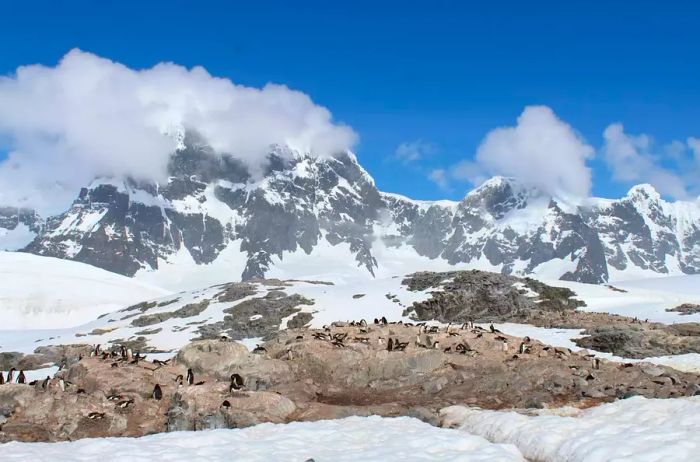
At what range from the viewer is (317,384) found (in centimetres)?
2812

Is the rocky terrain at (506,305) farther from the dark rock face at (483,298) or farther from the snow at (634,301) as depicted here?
the snow at (634,301)

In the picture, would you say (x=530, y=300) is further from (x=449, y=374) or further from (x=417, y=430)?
(x=417, y=430)

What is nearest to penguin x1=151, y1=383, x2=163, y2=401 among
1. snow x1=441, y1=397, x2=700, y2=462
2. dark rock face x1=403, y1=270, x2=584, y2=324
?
snow x1=441, y1=397, x2=700, y2=462

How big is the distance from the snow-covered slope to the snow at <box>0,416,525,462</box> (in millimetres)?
116347

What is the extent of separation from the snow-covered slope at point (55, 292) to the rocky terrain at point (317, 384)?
107 meters

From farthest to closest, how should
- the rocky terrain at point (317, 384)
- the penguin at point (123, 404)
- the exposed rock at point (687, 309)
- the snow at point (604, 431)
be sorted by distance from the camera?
1. the exposed rock at point (687, 309)
2. the penguin at point (123, 404)
3. the rocky terrain at point (317, 384)
4. the snow at point (604, 431)


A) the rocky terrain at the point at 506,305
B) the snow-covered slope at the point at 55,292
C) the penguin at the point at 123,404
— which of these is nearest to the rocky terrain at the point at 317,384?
the penguin at the point at 123,404

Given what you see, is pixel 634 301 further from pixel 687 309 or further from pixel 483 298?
pixel 483 298

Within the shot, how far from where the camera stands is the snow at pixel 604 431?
14125 mm

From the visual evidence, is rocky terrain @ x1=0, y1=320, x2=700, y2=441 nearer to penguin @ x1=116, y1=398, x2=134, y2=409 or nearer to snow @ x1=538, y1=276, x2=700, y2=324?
penguin @ x1=116, y1=398, x2=134, y2=409

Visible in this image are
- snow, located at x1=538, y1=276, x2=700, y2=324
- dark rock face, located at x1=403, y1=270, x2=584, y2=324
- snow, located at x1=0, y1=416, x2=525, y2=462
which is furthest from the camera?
dark rock face, located at x1=403, y1=270, x2=584, y2=324

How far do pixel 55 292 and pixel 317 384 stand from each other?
126m

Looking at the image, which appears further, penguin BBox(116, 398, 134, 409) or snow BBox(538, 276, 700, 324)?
snow BBox(538, 276, 700, 324)

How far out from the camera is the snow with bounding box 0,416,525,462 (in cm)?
1595
